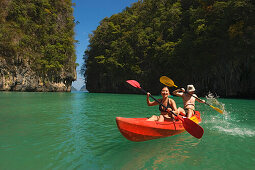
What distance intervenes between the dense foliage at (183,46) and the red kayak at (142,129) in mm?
19755

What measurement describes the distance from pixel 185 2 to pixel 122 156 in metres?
33.1

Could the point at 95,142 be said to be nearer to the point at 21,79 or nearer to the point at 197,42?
the point at 197,42

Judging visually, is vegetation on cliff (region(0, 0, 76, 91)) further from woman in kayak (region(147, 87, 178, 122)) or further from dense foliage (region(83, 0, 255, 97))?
woman in kayak (region(147, 87, 178, 122))

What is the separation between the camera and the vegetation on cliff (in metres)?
28.5

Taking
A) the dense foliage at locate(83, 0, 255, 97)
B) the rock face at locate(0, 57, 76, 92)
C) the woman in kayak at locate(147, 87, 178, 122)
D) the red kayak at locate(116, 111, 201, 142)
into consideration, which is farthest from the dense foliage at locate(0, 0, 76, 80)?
the red kayak at locate(116, 111, 201, 142)

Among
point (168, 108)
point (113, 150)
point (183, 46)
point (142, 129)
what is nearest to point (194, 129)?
point (168, 108)

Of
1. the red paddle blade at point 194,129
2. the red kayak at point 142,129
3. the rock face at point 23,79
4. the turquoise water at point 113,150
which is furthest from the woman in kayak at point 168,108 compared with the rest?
the rock face at point 23,79

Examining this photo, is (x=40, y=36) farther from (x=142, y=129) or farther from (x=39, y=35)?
(x=142, y=129)

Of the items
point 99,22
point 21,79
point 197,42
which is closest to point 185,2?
point 197,42

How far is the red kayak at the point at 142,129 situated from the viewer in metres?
3.76

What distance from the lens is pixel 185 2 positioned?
1189 inches

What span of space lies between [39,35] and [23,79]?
372 inches

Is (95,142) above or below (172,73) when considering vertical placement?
below

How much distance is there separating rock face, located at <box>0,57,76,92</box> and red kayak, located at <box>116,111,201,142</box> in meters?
31.0
